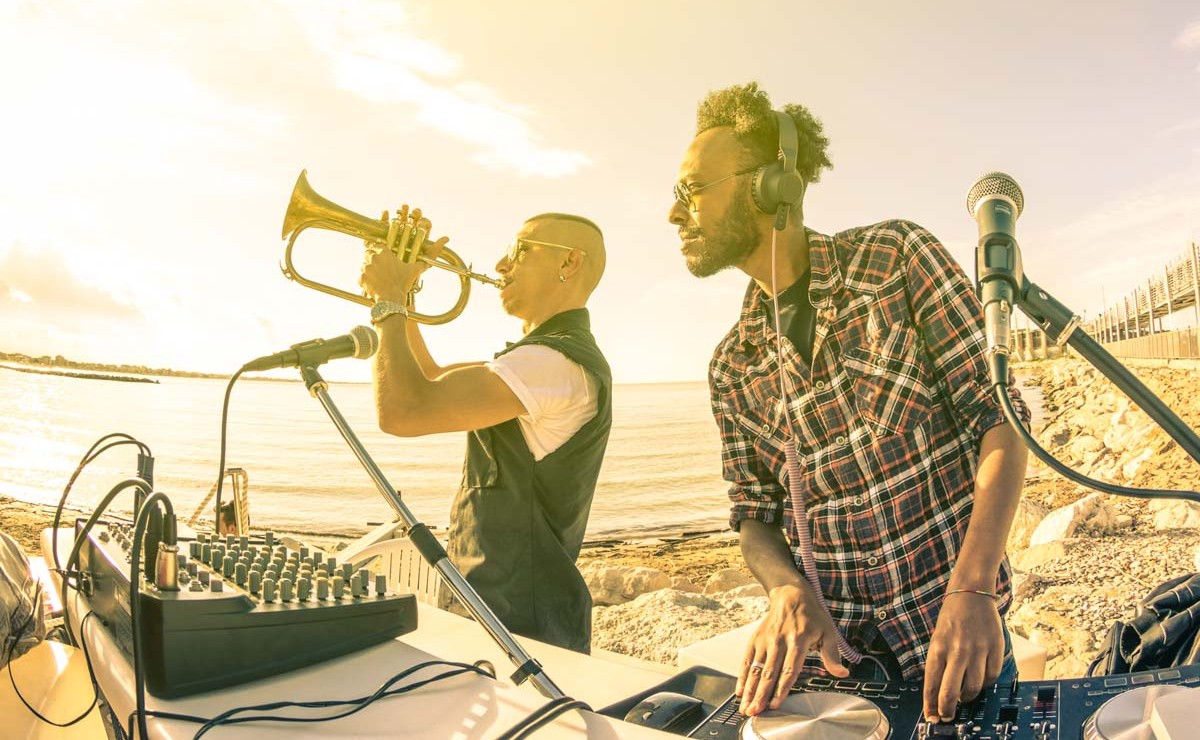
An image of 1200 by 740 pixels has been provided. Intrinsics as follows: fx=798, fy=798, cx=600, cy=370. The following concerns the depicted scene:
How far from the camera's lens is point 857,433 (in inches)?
61.9

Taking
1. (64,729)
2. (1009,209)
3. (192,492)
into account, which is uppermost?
(1009,209)

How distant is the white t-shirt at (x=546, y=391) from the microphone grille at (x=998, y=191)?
58.7 inches

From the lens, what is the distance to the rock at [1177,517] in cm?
754

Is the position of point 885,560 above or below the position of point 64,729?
above

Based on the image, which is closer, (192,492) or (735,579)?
(735,579)

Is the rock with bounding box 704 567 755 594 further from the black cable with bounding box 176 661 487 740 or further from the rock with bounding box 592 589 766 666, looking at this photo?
the black cable with bounding box 176 661 487 740

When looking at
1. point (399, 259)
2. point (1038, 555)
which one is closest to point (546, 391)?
point (399, 259)

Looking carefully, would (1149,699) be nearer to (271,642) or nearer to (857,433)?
(857,433)

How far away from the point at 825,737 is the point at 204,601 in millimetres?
875

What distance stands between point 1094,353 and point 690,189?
1.13 metres

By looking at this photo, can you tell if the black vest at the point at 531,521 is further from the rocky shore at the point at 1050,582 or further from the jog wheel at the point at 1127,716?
the jog wheel at the point at 1127,716

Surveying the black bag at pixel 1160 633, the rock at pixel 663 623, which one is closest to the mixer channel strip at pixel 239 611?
the black bag at pixel 1160 633

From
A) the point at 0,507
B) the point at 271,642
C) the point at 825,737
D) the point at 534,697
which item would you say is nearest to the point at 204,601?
the point at 271,642

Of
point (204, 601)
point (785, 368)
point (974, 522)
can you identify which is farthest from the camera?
point (785, 368)
